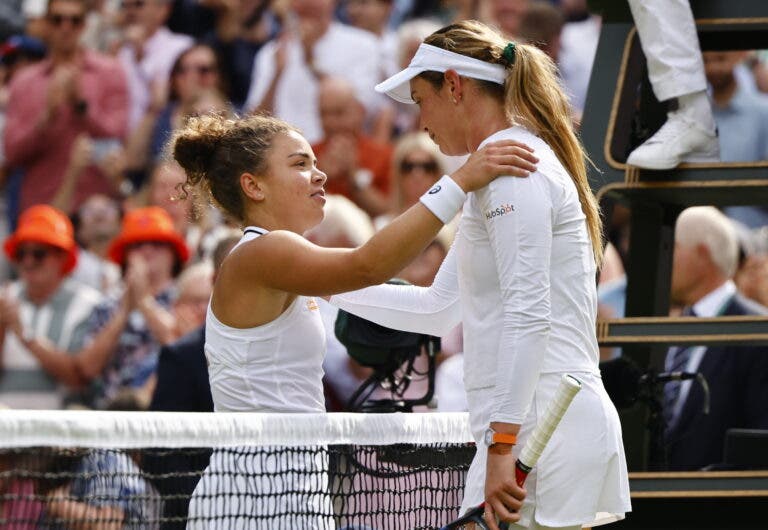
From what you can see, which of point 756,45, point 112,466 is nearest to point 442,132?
point 112,466

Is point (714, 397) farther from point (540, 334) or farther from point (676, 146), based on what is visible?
point (540, 334)

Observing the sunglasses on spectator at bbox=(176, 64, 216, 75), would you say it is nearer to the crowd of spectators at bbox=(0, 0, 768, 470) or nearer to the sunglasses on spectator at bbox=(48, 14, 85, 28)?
the crowd of spectators at bbox=(0, 0, 768, 470)

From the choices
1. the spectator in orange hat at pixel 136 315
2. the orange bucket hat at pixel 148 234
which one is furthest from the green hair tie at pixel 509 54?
the orange bucket hat at pixel 148 234

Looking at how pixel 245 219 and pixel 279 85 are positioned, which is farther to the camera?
pixel 279 85

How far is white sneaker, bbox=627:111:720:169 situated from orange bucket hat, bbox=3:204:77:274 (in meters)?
4.62

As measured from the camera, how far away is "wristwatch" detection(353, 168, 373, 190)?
9.03 meters

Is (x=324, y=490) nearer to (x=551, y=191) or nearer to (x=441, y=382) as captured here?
(x=551, y=191)

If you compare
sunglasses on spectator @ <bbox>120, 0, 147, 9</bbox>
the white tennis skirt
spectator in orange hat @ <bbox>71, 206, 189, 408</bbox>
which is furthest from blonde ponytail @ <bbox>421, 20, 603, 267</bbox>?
sunglasses on spectator @ <bbox>120, 0, 147, 9</bbox>

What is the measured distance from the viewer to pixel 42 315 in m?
8.49

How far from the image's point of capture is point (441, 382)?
23.2 feet

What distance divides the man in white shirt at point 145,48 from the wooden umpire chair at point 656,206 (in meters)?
5.37

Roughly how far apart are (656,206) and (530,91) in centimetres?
185

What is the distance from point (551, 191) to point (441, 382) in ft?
12.0

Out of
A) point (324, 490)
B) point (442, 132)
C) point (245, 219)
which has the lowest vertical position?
point (324, 490)
